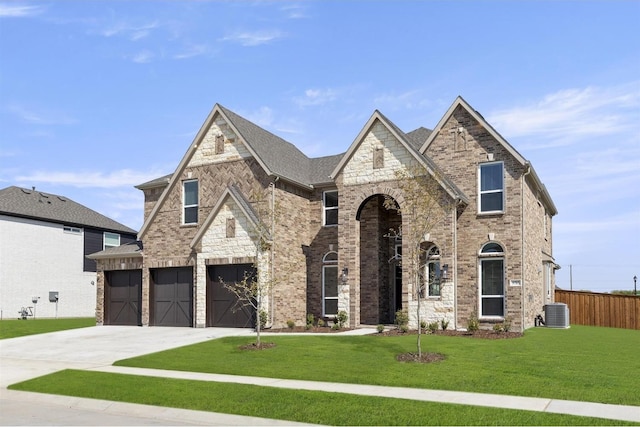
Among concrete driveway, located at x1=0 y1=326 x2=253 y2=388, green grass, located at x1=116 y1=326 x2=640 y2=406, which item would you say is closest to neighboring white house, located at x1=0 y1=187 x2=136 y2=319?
concrete driveway, located at x1=0 y1=326 x2=253 y2=388

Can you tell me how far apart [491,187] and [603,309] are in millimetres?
10937

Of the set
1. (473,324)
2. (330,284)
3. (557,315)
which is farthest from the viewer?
(330,284)

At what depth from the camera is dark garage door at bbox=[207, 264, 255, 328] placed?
85.4 feet

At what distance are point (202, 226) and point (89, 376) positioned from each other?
39.6 feet

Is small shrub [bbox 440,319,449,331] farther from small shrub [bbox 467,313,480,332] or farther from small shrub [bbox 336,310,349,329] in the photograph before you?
small shrub [bbox 336,310,349,329]

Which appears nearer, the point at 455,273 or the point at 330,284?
the point at 455,273

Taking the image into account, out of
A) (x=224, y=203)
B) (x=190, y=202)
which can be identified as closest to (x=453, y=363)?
(x=224, y=203)

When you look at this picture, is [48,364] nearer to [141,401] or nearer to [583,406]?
[141,401]

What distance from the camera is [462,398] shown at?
11594 mm

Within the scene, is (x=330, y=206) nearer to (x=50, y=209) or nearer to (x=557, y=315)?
(x=557, y=315)

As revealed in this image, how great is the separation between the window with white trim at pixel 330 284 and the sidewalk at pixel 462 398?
12855 mm

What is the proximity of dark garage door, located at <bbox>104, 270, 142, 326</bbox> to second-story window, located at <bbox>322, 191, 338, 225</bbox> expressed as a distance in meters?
9.80

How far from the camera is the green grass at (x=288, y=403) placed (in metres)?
10.0

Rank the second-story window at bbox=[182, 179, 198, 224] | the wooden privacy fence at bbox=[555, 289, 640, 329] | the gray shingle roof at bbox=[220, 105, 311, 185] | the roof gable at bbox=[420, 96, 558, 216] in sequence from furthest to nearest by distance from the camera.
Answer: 1. the wooden privacy fence at bbox=[555, 289, 640, 329]
2. the second-story window at bbox=[182, 179, 198, 224]
3. the gray shingle roof at bbox=[220, 105, 311, 185]
4. the roof gable at bbox=[420, 96, 558, 216]
